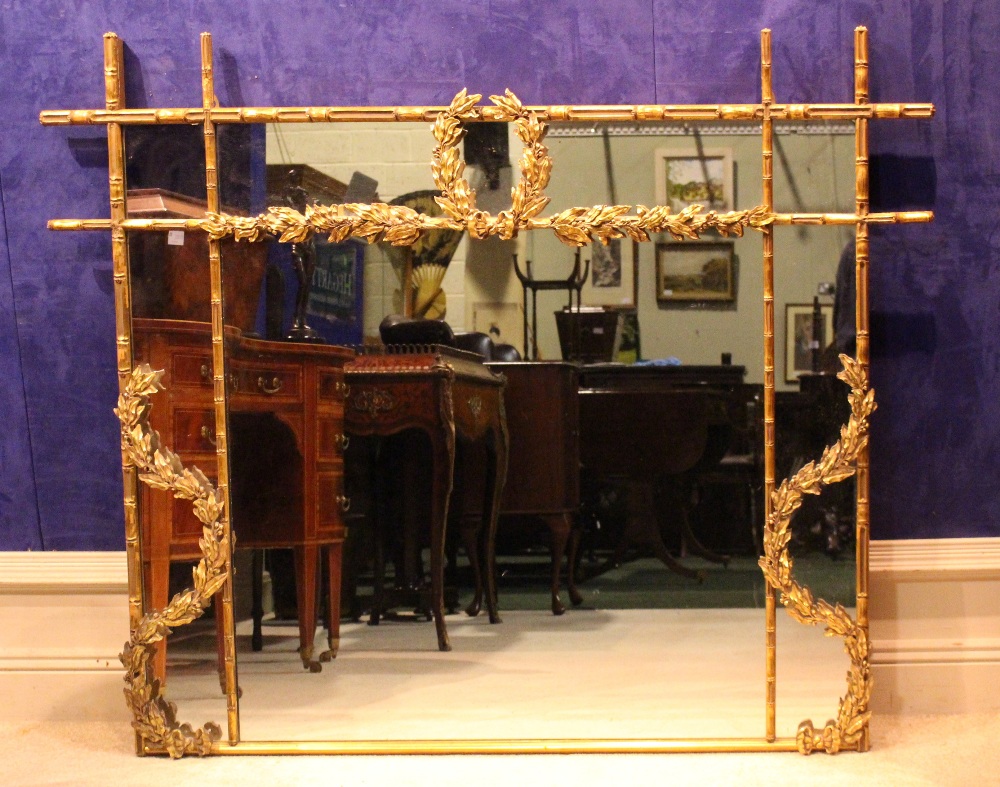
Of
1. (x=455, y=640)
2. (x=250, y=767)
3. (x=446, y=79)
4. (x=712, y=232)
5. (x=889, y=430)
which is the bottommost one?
(x=250, y=767)

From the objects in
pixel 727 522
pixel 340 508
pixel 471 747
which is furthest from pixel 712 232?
pixel 471 747

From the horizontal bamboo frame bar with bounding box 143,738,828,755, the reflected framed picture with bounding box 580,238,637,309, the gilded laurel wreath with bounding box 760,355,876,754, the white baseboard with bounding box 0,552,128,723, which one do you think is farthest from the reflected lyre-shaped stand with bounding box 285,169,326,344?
the gilded laurel wreath with bounding box 760,355,876,754

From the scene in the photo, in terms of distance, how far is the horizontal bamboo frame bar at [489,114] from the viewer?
2.43 m

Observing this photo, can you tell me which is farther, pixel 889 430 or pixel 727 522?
pixel 889 430

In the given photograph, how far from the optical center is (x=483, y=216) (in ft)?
7.97

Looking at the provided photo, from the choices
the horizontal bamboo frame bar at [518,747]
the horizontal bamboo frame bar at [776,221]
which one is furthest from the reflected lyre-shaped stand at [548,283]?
the horizontal bamboo frame bar at [518,747]

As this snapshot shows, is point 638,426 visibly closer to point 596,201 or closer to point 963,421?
point 596,201

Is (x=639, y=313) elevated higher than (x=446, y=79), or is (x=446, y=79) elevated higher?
(x=446, y=79)

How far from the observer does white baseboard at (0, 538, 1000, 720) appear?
267 cm

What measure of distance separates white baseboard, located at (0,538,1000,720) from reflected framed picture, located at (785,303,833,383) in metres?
0.54

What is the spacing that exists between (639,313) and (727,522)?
53 cm

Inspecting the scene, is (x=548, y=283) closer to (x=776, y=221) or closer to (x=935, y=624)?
(x=776, y=221)

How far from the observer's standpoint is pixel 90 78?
8.93 feet

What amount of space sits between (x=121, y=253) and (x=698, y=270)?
133 centimetres
